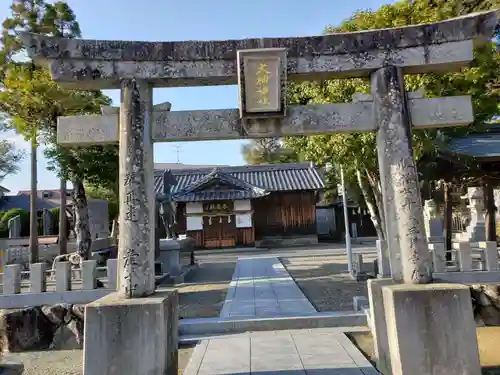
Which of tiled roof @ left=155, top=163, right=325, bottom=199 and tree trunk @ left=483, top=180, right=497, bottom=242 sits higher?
tiled roof @ left=155, top=163, right=325, bottom=199

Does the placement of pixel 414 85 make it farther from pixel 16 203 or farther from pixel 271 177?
pixel 16 203

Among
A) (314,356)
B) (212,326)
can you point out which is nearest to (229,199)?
(212,326)

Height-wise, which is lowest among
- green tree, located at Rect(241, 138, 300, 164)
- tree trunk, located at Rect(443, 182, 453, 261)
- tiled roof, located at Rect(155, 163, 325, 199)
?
tree trunk, located at Rect(443, 182, 453, 261)

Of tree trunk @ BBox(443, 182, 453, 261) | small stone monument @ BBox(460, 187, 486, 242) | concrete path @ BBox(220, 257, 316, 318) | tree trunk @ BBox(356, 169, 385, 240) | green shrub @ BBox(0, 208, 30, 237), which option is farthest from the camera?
green shrub @ BBox(0, 208, 30, 237)

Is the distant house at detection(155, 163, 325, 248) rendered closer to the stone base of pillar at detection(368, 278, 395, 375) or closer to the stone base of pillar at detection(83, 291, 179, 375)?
the stone base of pillar at detection(368, 278, 395, 375)

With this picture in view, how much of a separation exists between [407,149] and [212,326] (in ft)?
17.1

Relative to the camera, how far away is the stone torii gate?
514 centimetres

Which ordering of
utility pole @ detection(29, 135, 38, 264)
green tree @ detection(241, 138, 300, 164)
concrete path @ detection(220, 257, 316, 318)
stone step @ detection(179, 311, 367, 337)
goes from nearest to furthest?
1. stone step @ detection(179, 311, 367, 337)
2. concrete path @ detection(220, 257, 316, 318)
3. utility pole @ detection(29, 135, 38, 264)
4. green tree @ detection(241, 138, 300, 164)

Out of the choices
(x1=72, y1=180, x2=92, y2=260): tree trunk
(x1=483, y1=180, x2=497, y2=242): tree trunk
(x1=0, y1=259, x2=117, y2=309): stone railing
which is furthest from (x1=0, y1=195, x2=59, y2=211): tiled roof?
(x1=483, y1=180, x2=497, y2=242): tree trunk

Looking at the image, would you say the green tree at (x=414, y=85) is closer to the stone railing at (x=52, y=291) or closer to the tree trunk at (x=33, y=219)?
the stone railing at (x=52, y=291)

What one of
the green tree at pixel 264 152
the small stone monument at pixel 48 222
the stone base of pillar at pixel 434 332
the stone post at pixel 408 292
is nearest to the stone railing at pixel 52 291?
the stone post at pixel 408 292

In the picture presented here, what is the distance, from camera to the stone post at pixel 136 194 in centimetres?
507

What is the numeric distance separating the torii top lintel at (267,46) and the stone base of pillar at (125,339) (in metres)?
3.22

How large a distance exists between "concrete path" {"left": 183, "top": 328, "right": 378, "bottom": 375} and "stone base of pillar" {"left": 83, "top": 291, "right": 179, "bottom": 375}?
3.79 ft
